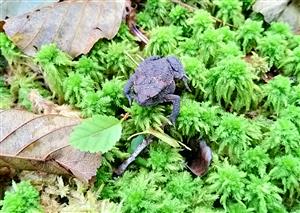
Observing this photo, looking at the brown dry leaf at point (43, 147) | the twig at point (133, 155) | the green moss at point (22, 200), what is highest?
the twig at point (133, 155)

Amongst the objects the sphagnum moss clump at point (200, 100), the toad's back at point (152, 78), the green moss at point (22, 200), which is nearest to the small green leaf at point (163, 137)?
the sphagnum moss clump at point (200, 100)

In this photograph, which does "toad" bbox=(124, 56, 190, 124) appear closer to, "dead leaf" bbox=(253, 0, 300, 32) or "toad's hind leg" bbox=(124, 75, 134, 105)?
"toad's hind leg" bbox=(124, 75, 134, 105)

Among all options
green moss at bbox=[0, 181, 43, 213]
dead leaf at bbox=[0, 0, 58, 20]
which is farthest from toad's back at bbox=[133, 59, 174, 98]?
dead leaf at bbox=[0, 0, 58, 20]

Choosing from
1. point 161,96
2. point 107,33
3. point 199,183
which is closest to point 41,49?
point 107,33

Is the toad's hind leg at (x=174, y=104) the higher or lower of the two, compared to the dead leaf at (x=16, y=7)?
higher

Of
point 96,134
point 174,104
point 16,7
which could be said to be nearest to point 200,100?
point 174,104

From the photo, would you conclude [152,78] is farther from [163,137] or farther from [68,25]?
[68,25]

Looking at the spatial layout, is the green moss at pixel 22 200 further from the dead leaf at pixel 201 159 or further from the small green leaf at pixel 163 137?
the dead leaf at pixel 201 159

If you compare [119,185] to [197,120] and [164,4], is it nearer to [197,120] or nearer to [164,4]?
[197,120]

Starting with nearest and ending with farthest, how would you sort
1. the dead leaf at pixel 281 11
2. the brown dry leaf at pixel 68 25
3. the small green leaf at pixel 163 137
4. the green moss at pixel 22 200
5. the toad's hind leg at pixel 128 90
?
the green moss at pixel 22 200
the small green leaf at pixel 163 137
the toad's hind leg at pixel 128 90
the brown dry leaf at pixel 68 25
the dead leaf at pixel 281 11
